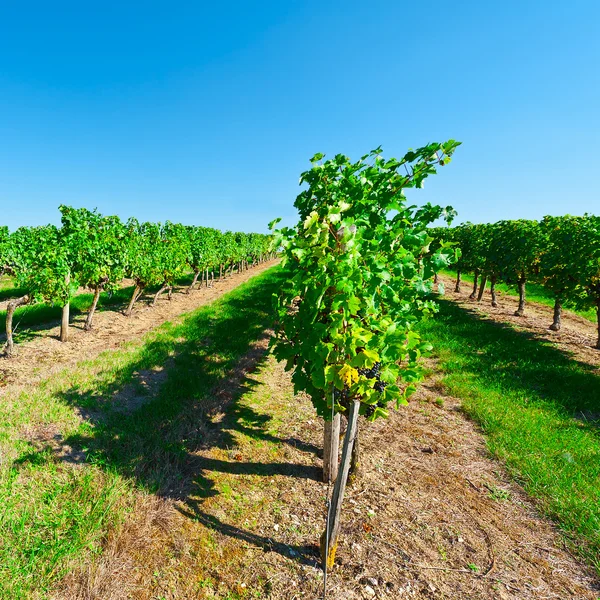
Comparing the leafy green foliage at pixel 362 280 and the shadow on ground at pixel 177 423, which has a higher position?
the leafy green foliage at pixel 362 280

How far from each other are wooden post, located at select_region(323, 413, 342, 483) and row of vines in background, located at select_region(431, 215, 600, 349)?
9412mm

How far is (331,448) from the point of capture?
15.9 feet

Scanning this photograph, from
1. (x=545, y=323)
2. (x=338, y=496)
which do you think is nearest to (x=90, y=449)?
(x=338, y=496)

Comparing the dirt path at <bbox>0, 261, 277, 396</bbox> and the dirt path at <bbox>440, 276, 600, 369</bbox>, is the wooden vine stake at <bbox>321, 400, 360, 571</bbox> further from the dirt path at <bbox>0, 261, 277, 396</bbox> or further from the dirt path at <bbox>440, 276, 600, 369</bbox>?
the dirt path at <bbox>440, 276, 600, 369</bbox>

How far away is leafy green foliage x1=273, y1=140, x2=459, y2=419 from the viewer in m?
3.34

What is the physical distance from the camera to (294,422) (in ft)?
22.3

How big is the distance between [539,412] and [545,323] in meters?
10.7

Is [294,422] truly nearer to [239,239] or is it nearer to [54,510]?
[54,510]

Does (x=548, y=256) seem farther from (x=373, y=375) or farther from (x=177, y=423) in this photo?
(x=177, y=423)

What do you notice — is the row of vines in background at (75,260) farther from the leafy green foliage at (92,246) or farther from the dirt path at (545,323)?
the dirt path at (545,323)

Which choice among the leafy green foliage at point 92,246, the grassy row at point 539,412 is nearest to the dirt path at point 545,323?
the grassy row at point 539,412

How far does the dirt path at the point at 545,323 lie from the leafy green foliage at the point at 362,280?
10.1m

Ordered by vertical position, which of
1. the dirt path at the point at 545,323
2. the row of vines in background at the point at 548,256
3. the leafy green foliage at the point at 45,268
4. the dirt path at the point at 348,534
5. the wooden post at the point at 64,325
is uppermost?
the row of vines in background at the point at 548,256

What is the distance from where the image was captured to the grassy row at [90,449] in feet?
11.8
